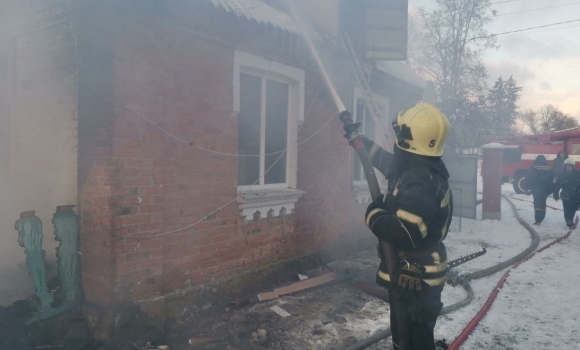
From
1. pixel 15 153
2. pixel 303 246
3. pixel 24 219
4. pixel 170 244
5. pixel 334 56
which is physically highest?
pixel 334 56

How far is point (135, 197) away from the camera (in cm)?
393

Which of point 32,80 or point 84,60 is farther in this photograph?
point 32,80

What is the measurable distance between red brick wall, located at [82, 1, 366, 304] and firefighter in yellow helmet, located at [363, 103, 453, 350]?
2302 mm

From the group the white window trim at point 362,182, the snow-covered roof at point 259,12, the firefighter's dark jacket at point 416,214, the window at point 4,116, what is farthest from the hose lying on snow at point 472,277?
the window at point 4,116

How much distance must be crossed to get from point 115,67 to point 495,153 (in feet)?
37.6

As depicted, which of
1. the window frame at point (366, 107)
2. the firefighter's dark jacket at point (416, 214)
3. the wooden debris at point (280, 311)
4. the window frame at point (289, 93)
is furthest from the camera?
the window frame at point (366, 107)

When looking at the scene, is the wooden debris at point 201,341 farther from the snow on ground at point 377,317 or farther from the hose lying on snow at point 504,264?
the hose lying on snow at point 504,264

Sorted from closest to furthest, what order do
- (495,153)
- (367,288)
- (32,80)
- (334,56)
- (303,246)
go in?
(32,80)
(367,288)
(303,246)
(334,56)
(495,153)

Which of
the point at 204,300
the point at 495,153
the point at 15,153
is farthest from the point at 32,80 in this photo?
the point at 495,153

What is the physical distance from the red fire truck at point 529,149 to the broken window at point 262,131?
59.3 ft

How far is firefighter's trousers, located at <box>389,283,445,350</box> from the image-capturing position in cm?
282

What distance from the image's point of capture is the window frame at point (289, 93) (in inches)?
196

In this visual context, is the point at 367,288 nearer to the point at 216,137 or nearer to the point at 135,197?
the point at 216,137

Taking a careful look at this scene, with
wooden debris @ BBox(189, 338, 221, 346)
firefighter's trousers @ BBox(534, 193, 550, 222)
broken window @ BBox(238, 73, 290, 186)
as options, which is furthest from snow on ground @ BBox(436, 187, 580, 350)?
firefighter's trousers @ BBox(534, 193, 550, 222)
